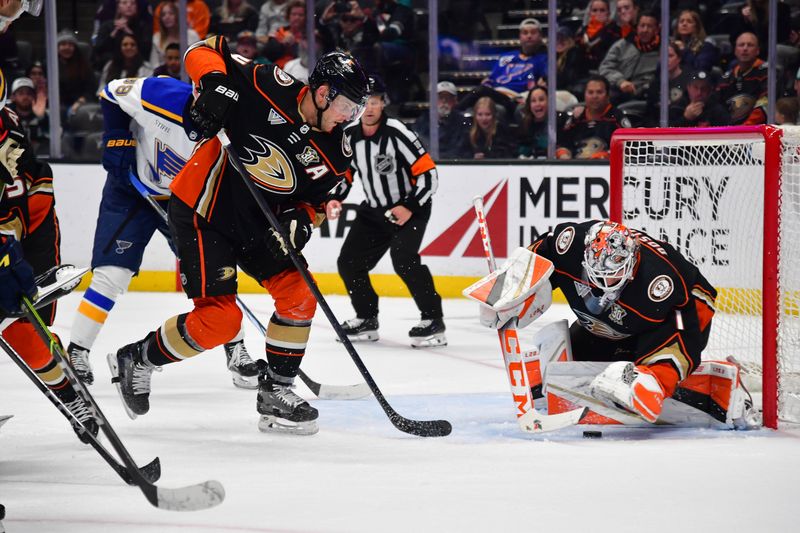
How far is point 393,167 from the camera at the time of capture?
192 inches

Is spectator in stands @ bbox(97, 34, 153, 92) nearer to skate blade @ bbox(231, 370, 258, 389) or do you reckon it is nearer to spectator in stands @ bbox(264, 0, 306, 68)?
spectator in stands @ bbox(264, 0, 306, 68)

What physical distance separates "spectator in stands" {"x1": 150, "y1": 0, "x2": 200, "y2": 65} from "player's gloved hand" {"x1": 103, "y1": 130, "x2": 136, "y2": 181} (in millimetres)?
2985

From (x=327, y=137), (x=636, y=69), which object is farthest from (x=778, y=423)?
(x=636, y=69)

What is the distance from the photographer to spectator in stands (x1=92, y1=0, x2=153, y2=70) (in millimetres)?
6773

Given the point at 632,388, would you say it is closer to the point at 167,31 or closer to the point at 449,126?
the point at 449,126

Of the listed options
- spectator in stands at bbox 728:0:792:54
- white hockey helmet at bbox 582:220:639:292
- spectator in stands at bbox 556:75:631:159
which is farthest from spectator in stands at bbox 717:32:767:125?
white hockey helmet at bbox 582:220:639:292

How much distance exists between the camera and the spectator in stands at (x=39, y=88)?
21.9 ft

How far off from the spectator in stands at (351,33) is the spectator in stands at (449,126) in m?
0.48

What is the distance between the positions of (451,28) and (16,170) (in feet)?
13.3

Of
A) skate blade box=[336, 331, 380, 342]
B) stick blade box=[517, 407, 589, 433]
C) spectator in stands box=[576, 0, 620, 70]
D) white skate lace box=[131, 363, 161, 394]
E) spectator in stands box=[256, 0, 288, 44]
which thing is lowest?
skate blade box=[336, 331, 380, 342]

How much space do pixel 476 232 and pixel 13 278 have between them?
3.97m

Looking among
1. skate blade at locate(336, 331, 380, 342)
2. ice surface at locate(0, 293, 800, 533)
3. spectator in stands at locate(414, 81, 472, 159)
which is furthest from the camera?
spectator in stands at locate(414, 81, 472, 159)

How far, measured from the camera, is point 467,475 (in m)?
2.61

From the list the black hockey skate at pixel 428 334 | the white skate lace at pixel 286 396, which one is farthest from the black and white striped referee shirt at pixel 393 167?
the white skate lace at pixel 286 396
